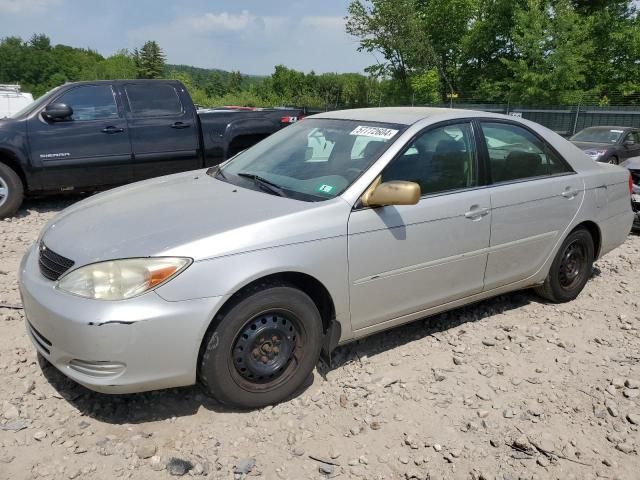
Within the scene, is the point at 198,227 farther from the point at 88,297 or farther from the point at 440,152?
the point at 440,152

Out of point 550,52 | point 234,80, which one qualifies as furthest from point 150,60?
point 550,52

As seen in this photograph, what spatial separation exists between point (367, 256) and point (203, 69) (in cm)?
17334

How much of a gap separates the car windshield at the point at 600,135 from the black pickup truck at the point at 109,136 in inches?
374

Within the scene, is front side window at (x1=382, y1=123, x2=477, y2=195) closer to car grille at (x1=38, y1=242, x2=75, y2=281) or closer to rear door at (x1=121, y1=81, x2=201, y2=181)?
car grille at (x1=38, y1=242, x2=75, y2=281)

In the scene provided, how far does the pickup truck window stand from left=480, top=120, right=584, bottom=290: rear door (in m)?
5.50

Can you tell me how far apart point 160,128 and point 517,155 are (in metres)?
5.34

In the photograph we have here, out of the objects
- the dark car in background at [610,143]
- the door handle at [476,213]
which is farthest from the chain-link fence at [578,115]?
the door handle at [476,213]

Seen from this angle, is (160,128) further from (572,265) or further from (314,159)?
(572,265)

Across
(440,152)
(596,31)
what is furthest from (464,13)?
(440,152)

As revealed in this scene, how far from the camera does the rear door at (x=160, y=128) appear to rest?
7.61 metres

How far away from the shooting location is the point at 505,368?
11.8ft

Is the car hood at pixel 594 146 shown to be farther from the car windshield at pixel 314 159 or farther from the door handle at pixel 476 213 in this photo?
the car windshield at pixel 314 159

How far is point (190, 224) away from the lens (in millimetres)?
2834

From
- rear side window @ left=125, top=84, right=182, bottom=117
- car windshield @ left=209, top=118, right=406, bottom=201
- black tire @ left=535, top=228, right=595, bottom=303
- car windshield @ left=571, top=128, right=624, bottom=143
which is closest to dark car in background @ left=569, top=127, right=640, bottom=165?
car windshield @ left=571, top=128, right=624, bottom=143
